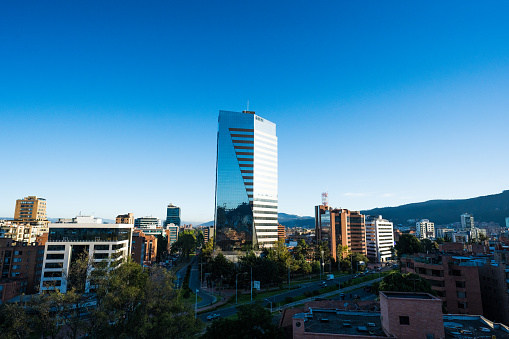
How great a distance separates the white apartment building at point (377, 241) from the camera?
616 ft

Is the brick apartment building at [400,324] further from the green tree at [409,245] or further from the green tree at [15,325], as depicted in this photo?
the green tree at [409,245]

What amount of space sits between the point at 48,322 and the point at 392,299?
161ft

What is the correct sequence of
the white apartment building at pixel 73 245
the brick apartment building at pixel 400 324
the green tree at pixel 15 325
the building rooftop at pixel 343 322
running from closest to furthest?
the brick apartment building at pixel 400 324
the building rooftop at pixel 343 322
the green tree at pixel 15 325
the white apartment building at pixel 73 245

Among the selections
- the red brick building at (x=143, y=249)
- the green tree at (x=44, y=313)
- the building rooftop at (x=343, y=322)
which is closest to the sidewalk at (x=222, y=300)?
the green tree at (x=44, y=313)

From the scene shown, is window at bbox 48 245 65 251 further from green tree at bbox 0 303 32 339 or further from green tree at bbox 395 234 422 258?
green tree at bbox 395 234 422 258

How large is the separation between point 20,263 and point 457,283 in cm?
12670

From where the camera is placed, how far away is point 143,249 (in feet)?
475

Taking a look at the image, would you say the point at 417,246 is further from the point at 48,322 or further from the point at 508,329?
the point at 48,322

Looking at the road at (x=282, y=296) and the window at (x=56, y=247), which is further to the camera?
the window at (x=56, y=247)

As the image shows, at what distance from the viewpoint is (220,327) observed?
4138cm

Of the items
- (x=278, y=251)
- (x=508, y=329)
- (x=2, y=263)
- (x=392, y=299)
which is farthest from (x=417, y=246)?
(x=2, y=263)

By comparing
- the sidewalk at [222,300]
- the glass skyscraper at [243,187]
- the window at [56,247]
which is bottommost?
the sidewalk at [222,300]

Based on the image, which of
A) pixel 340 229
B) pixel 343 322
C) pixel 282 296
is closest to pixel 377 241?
pixel 340 229

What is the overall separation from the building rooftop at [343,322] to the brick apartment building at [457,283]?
36.0m
